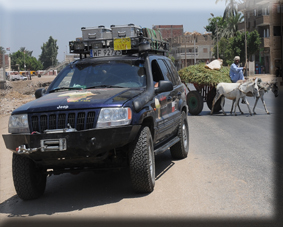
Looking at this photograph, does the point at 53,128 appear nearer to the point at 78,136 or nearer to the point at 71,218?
the point at 78,136

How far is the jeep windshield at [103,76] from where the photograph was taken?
718 cm

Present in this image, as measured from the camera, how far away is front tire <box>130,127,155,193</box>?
238 inches

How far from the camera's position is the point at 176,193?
20.4ft

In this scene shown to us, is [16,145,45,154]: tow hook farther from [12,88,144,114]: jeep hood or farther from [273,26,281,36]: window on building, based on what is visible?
[273,26,281,36]: window on building

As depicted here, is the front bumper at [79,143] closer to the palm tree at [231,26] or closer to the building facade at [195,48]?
the palm tree at [231,26]

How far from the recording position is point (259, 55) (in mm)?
71250

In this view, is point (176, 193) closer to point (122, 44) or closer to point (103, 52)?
point (122, 44)

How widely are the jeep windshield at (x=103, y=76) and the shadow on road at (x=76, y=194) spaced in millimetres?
1463

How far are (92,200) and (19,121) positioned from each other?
137 centimetres

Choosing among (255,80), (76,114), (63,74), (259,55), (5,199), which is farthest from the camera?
(259,55)

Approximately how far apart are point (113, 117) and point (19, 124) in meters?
1.21

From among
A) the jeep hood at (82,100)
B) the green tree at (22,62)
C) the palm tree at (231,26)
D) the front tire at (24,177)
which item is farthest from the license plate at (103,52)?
the green tree at (22,62)

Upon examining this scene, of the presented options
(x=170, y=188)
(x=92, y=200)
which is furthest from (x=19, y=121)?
(x=170, y=188)

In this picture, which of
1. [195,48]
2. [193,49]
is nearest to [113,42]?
[195,48]
